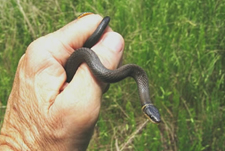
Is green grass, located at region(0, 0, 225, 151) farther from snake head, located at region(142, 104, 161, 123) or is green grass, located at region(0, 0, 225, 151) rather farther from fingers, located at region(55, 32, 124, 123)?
fingers, located at region(55, 32, 124, 123)

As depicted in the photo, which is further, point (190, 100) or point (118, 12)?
point (118, 12)

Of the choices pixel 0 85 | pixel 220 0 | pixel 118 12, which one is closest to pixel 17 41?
pixel 0 85

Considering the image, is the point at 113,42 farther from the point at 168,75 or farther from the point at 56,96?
the point at 168,75

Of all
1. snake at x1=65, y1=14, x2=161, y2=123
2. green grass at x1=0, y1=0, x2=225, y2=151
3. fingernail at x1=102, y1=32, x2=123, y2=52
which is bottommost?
green grass at x1=0, y1=0, x2=225, y2=151

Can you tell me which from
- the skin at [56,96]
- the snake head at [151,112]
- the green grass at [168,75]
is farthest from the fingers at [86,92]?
the green grass at [168,75]

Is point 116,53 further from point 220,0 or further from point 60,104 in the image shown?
point 220,0

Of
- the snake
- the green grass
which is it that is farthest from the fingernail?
the green grass
